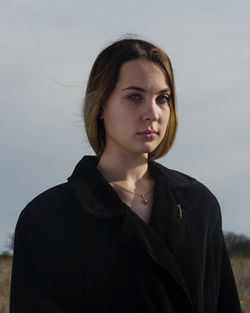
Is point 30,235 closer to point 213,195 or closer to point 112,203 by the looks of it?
point 112,203

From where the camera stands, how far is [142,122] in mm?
3547

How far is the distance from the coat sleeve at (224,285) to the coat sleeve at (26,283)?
3.25ft

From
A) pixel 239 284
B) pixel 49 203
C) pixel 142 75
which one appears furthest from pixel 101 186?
pixel 239 284

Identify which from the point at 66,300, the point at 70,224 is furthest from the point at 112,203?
the point at 66,300

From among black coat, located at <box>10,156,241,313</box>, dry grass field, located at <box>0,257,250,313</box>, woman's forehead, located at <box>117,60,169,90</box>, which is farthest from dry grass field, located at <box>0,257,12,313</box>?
woman's forehead, located at <box>117,60,169,90</box>

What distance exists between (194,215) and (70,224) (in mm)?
714

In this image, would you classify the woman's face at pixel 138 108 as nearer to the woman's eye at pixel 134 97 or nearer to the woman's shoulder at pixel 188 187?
the woman's eye at pixel 134 97

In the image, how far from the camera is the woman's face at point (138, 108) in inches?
140

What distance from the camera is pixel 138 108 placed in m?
3.54

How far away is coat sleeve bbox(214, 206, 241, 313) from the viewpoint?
409 cm

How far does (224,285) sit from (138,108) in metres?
1.21

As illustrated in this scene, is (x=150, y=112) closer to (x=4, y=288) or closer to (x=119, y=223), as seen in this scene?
(x=119, y=223)

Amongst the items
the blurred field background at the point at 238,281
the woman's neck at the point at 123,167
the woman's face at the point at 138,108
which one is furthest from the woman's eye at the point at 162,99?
the blurred field background at the point at 238,281

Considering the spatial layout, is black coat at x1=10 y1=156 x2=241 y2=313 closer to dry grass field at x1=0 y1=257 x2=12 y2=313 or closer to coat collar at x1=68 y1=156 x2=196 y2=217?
coat collar at x1=68 y1=156 x2=196 y2=217
